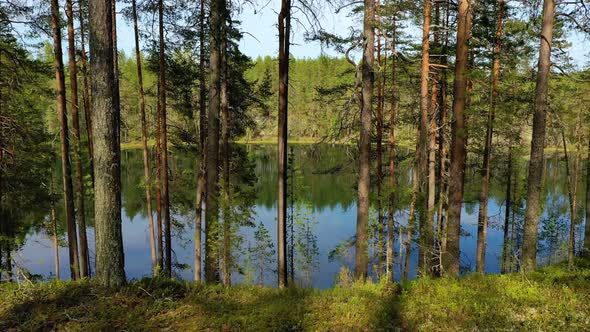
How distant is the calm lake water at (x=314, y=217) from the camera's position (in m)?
15.1

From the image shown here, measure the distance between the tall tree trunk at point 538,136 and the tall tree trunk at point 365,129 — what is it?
3784mm

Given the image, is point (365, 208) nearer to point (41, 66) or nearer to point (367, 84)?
point (367, 84)

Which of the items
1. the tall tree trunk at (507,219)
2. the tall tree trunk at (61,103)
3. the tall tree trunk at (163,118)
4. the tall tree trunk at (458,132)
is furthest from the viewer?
the tall tree trunk at (507,219)

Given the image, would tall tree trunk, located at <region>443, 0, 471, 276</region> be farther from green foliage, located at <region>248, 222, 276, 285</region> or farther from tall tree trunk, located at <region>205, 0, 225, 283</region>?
green foliage, located at <region>248, 222, 276, 285</region>

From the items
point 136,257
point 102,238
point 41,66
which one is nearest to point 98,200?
point 102,238

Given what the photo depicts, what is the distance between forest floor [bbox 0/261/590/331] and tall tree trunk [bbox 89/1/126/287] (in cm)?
43

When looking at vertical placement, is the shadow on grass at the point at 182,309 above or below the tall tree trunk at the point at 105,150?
below

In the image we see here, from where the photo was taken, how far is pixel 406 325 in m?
4.60

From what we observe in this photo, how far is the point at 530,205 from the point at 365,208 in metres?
3.94

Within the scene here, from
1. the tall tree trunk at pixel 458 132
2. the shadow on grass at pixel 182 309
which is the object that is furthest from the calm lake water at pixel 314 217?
the shadow on grass at pixel 182 309

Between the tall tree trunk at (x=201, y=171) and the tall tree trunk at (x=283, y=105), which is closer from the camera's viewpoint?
the tall tree trunk at (x=283, y=105)

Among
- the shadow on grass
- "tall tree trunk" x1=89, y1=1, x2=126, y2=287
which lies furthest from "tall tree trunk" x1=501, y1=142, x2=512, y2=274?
"tall tree trunk" x1=89, y1=1, x2=126, y2=287

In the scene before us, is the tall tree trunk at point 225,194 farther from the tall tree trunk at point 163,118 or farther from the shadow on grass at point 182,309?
the shadow on grass at point 182,309

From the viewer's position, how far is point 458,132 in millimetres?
8438
